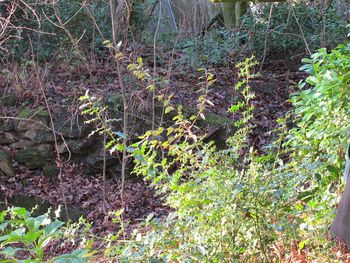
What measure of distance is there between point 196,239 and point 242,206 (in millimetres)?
289

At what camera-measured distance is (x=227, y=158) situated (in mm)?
3342

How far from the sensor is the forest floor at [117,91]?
20.9 ft

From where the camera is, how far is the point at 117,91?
774cm

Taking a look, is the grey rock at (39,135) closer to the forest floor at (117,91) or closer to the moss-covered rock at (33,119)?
the moss-covered rock at (33,119)

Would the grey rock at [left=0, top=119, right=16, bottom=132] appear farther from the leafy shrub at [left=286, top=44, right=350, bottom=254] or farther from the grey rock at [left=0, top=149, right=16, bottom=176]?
the leafy shrub at [left=286, top=44, right=350, bottom=254]

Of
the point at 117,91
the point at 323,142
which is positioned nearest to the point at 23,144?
the point at 117,91

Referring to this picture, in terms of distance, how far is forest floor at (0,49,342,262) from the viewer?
6.36 metres

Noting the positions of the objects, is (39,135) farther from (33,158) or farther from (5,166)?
(5,166)

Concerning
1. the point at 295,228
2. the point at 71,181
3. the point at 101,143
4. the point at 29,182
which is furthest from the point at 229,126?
the point at 295,228

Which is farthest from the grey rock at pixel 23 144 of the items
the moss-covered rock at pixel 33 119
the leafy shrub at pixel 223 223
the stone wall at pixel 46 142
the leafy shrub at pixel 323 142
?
the leafy shrub at pixel 223 223

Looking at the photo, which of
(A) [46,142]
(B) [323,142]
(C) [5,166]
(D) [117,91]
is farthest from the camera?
(D) [117,91]

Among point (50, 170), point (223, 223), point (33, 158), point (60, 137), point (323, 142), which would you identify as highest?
point (323, 142)

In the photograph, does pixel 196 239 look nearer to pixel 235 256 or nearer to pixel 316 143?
pixel 235 256

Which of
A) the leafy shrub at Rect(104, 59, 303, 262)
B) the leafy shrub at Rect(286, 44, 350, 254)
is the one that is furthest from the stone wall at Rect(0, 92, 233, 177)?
the leafy shrub at Rect(104, 59, 303, 262)
